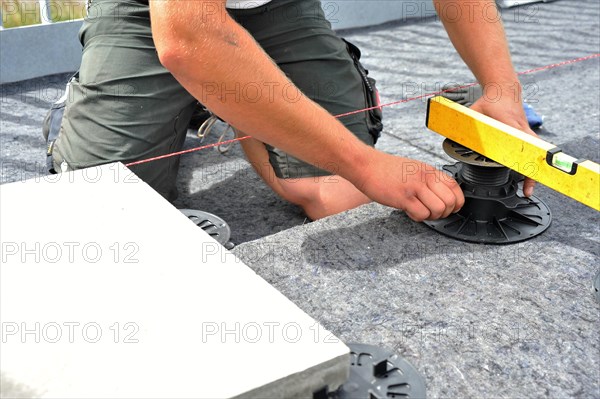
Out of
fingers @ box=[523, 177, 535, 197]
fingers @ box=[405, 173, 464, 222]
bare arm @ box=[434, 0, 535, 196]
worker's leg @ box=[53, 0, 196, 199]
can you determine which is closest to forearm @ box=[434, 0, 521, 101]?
bare arm @ box=[434, 0, 535, 196]

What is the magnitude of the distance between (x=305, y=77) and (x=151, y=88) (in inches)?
14.8

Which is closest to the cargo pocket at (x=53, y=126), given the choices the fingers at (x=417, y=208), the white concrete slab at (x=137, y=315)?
the white concrete slab at (x=137, y=315)

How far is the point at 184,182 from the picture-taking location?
A: 193 cm

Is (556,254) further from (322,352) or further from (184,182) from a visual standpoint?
(184,182)

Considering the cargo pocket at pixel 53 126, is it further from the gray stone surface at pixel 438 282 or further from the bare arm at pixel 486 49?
the bare arm at pixel 486 49

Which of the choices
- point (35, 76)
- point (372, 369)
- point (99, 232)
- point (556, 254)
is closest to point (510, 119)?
point (556, 254)

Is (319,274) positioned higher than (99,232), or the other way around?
(99,232)

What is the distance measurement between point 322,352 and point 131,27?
116cm

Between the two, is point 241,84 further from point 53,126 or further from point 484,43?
point 53,126

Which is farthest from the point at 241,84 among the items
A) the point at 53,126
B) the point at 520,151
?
the point at 53,126

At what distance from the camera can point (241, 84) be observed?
3.99ft

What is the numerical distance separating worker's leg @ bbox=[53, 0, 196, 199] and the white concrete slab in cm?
52

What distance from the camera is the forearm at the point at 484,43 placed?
156 cm

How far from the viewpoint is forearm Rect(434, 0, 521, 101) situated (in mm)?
1564
